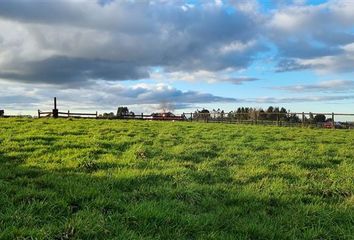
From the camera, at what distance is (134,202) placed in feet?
22.6

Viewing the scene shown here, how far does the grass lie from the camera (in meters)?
5.73

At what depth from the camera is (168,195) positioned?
293 inches

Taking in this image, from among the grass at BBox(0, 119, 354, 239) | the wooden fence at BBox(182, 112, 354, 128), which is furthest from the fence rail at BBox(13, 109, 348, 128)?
the grass at BBox(0, 119, 354, 239)

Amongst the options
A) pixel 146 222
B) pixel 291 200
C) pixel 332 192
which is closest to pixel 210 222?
pixel 146 222

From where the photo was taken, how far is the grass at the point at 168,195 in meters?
5.73

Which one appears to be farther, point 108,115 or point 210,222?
point 108,115

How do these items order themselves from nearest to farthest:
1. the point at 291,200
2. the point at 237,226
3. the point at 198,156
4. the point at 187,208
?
the point at 237,226, the point at 187,208, the point at 291,200, the point at 198,156

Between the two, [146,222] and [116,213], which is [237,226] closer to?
[146,222]

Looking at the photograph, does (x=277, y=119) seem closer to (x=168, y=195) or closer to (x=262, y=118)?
(x=262, y=118)

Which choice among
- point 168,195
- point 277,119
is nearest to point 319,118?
point 277,119

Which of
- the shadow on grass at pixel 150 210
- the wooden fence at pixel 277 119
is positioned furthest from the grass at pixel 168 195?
the wooden fence at pixel 277 119

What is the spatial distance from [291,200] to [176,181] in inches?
94.2

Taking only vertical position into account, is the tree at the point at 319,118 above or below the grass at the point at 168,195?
above

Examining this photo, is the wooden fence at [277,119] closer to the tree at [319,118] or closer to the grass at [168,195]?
the tree at [319,118]
